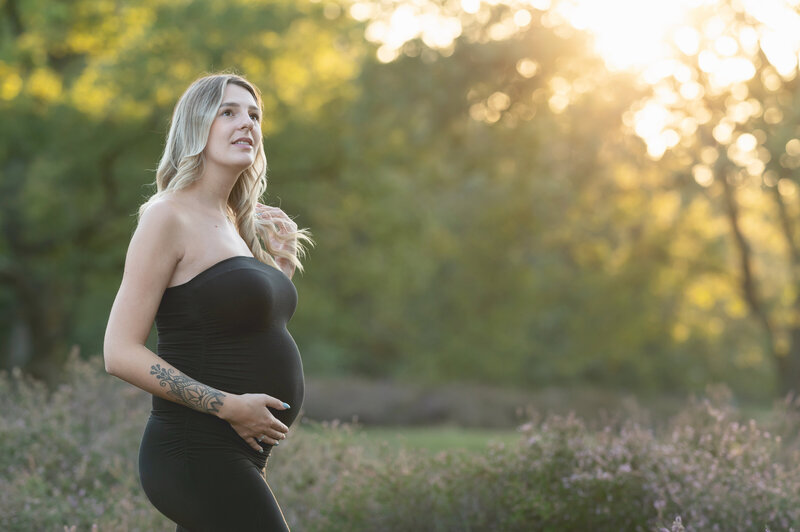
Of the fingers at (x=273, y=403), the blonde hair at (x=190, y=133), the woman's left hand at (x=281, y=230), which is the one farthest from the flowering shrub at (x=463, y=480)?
the blonde hair at (x=190, y=133)

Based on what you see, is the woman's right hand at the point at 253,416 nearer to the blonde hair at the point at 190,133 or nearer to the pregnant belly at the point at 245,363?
the pregnant belly at the point at 245,363

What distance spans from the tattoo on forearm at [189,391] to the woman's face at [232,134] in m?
0.69

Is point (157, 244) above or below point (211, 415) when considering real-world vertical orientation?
above

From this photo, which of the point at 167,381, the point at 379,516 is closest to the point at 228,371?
the point at 167,381

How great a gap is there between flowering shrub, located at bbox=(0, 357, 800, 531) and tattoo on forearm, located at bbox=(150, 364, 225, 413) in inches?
88.7

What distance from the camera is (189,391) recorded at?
8.84 ft

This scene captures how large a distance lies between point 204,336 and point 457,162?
15.8 m

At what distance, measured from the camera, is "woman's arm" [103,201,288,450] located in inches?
105

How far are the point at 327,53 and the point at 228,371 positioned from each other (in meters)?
21.5

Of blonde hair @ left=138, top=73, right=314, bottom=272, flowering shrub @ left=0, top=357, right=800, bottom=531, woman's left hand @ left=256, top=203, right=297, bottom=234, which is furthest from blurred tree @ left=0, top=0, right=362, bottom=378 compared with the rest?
blonde hair @ left=138, top=73, right=314, bottom=272

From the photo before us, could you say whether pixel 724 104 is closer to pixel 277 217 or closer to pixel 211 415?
pixel 277 217

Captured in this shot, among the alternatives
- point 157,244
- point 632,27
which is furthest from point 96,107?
point 157,244

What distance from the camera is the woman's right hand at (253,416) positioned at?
272 cm

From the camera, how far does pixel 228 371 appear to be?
2811 millimetres
